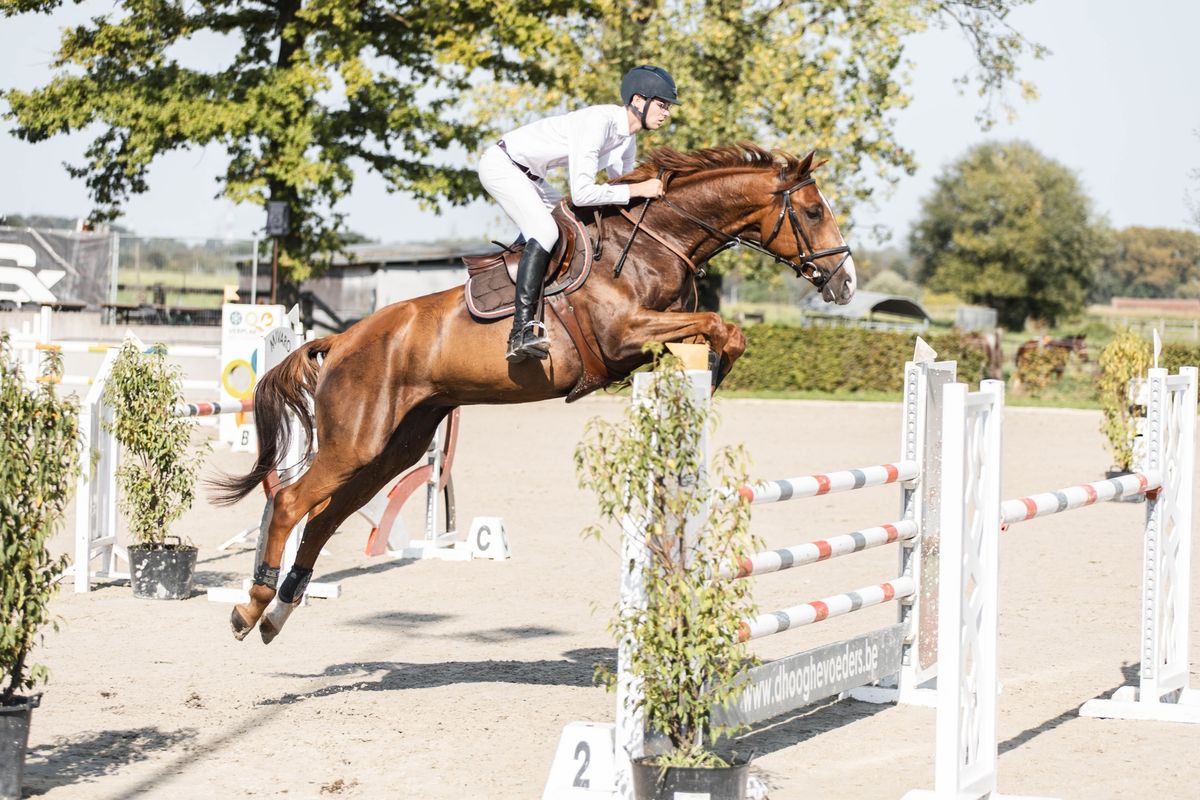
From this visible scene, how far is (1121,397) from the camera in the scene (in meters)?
12.9

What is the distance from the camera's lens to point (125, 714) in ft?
16.4

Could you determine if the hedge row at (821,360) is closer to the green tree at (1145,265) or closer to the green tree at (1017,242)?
the green tree at (1017,242)

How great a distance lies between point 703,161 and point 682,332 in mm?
925

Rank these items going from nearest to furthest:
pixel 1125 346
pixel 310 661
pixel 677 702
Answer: pixel 677 702 → pixel 310 661 → pixel 1125 346

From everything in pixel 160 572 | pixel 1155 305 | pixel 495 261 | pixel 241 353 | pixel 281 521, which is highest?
pixel 1155 305

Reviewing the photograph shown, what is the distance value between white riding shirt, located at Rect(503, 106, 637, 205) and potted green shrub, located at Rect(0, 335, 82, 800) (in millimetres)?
2095

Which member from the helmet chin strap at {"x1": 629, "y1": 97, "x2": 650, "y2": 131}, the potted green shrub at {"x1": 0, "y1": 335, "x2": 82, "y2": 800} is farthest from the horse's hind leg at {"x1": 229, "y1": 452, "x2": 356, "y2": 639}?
the helmet chin strap at {"x1": 629, "y1": 97, "x2": 650, "y2": 131}

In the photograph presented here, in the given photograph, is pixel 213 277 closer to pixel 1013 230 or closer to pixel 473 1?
pixel 473 1

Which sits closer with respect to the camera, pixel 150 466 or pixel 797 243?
pixel 797 243

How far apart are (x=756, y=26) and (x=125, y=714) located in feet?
74.6

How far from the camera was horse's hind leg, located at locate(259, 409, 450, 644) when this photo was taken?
226 inches

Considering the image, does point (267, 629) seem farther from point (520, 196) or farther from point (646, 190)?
point (646, 190)

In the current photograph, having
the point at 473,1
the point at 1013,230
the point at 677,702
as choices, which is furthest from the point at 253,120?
the point at 1013,230

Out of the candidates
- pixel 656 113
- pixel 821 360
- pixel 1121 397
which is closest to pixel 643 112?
pixel 656 113
